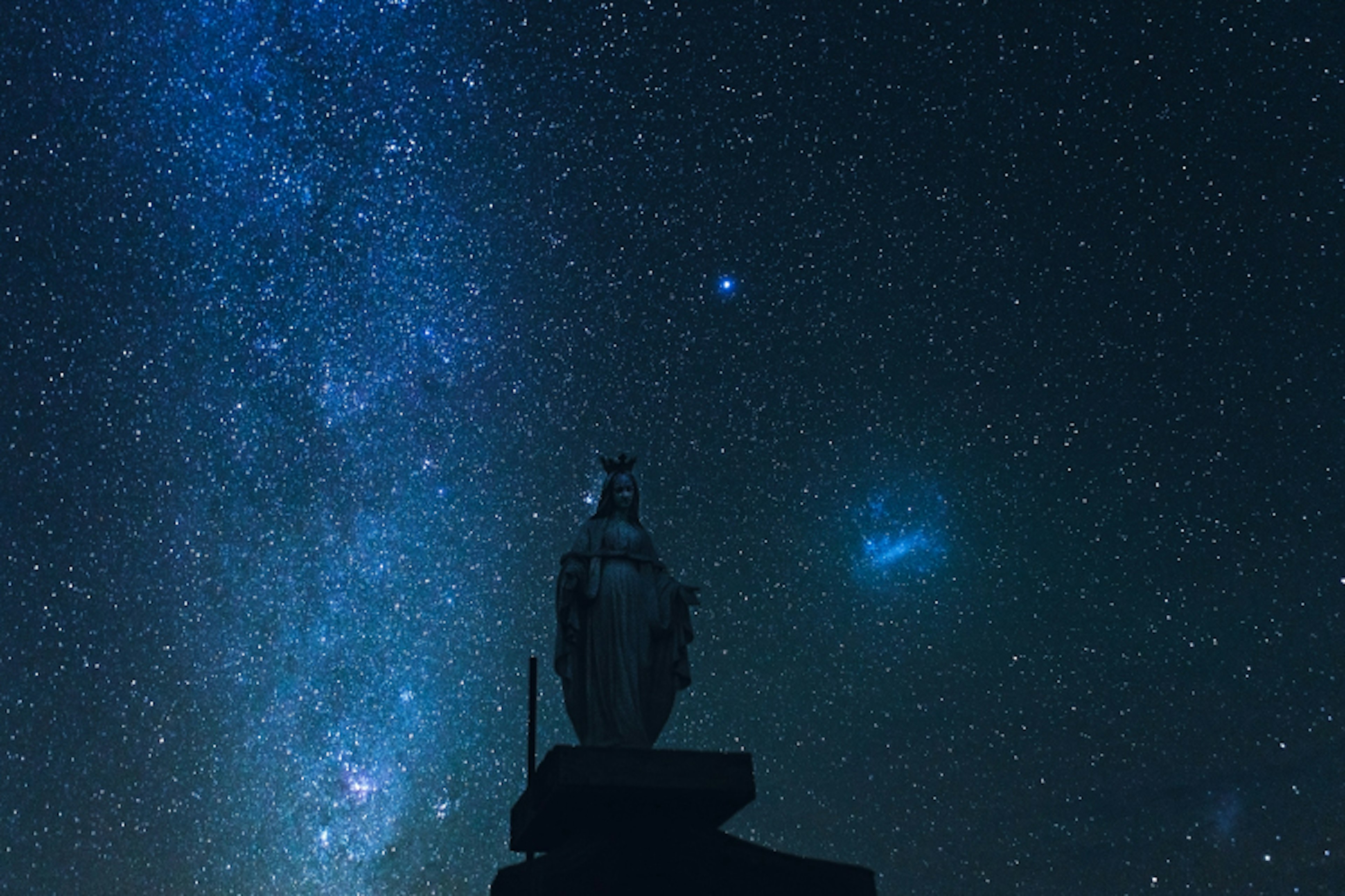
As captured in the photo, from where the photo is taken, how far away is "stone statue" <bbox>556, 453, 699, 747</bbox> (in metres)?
9.58

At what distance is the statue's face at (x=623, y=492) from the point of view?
1047 cm

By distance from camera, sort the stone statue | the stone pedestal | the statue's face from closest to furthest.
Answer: the stone pedestal → the stone statue → the statue's face

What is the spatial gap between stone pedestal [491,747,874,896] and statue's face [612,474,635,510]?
264cm

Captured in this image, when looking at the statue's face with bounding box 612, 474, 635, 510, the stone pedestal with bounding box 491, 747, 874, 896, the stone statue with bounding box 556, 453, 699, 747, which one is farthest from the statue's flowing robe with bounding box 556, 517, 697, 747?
the stone pedestal with bounding box 491, 747, 874, 896

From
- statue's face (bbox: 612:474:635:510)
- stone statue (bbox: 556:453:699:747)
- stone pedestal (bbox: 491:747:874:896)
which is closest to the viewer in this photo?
stone pedestal (bbox: 491:747:874:896)

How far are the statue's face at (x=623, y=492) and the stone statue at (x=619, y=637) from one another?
28 centimetres

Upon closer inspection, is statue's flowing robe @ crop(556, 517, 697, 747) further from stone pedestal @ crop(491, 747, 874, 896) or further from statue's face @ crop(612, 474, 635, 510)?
stone pedestal @ crop(491, 747, 874, 896)

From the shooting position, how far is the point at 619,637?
9.73m

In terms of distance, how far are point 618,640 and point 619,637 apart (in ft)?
0.06

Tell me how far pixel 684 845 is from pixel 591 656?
73.2 inches

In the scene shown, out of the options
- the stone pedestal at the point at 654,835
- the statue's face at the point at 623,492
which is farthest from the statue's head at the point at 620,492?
the stone pedestal at the point at 654,835

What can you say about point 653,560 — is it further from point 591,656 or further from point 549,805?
point 549,805

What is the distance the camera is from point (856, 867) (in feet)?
29.0

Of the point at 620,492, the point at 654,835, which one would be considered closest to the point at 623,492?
the point at 620,492
